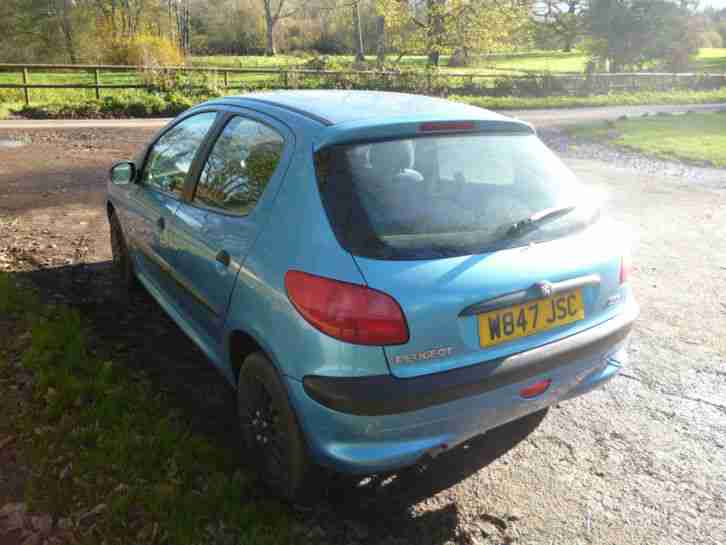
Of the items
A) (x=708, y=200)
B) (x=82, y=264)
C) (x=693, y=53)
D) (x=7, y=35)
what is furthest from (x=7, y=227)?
(x=693, y=53)

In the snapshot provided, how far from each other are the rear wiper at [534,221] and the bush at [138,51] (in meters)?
28.4

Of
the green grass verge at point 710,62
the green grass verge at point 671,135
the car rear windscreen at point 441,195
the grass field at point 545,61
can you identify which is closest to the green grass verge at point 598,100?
the green grass verge at point 671,135

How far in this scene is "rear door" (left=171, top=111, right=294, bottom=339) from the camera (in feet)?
9.16

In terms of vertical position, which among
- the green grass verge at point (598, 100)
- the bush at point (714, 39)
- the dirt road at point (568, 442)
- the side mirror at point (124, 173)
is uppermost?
the bush at point (714, 39)

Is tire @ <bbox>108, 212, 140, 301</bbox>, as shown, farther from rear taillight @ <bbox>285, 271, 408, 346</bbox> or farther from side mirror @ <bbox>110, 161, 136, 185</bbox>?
rear taillight @ <bbox>285, 271, 408, 346</bbox>

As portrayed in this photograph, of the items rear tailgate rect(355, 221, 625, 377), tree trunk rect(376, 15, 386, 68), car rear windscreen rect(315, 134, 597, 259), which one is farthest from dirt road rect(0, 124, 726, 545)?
tree trunk rect(376, 15, 386, 68)

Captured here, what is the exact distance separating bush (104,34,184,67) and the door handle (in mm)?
27835

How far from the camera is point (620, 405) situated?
3600 millimetres

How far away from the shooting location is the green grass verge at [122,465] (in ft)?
8.39

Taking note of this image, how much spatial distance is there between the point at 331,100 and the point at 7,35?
114ft

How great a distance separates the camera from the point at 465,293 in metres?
2.33

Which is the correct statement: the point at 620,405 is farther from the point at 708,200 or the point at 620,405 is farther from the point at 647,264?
the point at 708,200

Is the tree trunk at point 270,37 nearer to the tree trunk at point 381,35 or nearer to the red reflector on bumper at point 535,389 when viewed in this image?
the tree trunk at point 381,35

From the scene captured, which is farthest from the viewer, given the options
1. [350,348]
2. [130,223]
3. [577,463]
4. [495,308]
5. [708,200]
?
[708,200]
